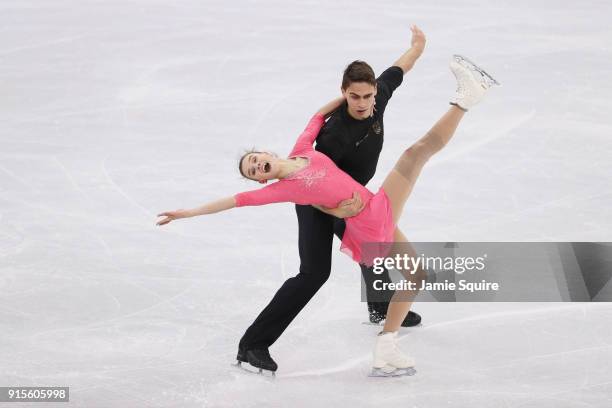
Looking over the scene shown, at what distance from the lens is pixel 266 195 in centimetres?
418

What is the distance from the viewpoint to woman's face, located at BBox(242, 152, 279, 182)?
419 centimetres

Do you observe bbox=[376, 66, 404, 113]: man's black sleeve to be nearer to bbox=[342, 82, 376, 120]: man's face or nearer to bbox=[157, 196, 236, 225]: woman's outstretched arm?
bbox=[342, 82, 376, 120]: man's face

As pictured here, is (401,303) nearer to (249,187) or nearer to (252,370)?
(252,370)

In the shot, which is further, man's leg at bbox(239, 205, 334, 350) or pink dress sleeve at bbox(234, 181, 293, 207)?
man's leg at bbox(239, 205, 334, 350)

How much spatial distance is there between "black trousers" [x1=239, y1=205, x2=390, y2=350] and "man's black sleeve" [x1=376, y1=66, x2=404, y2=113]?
58 cm

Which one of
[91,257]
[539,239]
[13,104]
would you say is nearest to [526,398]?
[539,239]

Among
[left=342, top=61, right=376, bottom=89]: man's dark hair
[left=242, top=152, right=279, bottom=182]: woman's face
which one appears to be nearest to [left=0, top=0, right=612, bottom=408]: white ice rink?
[left=242, top=152, right=279, bottom=182]: woman's face

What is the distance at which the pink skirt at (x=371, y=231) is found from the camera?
4.38 m

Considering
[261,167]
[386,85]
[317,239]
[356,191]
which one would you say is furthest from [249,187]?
[261,167]

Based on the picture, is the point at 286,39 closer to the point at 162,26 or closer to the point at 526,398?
the point at 162,26

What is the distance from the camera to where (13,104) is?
8188 millimetres

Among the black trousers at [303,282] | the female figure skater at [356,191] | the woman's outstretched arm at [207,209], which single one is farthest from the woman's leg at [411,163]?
the woman's outstretched arm at [207,209]

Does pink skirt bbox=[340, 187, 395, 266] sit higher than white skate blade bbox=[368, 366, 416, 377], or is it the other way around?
pink skirt bbox=[340, 187, 395, 266]

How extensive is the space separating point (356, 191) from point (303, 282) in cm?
48
